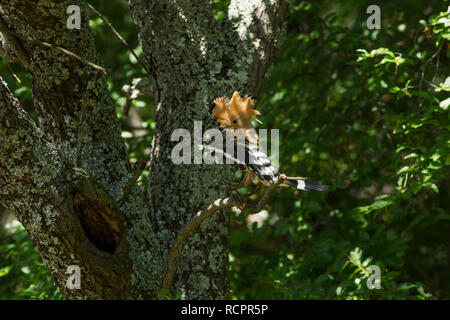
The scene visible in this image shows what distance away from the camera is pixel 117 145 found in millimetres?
2594

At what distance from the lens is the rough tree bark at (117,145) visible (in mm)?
2104

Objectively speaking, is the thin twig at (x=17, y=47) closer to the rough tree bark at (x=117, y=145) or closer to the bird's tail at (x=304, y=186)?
the rough tree bark at (x=117, y=145)

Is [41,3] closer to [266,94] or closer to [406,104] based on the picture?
[266,94]

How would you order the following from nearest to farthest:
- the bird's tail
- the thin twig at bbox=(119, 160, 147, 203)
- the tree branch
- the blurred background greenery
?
the tree branch → the bird's tail → the thin twig at bbox=(119, 160, 147, 203) → the blurred background greenery

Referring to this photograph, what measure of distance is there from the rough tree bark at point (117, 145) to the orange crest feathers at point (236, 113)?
36cm

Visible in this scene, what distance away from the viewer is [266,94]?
171 inches

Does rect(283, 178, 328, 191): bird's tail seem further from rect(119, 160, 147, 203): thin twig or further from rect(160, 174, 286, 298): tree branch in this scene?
rect(119, 160, 147, 203): thin twig

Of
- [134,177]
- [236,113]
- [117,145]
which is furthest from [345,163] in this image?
[134,177]

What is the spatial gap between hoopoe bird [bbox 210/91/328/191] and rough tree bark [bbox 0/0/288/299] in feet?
1.19

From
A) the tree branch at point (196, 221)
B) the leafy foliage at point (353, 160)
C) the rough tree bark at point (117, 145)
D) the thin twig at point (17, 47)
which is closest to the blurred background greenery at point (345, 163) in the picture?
the leafy foliage at point (353, 160)

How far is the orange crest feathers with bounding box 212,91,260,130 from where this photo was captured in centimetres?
243

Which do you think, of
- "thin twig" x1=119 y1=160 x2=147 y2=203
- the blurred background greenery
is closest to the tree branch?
"thin twig" x1=119 y1=160 x2=147 y2=203

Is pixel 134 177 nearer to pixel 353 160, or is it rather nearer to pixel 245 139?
pixel 245 139
